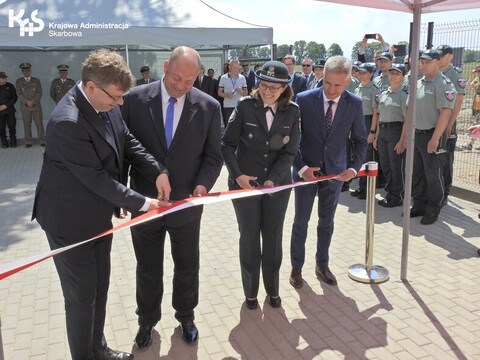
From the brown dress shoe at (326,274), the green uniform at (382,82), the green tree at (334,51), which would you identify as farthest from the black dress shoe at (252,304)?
the green tree at (334,51)

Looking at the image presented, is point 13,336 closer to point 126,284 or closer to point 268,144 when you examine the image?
point 126,284

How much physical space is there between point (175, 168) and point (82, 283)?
0.98m

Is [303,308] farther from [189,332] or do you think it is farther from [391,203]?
[391,203]

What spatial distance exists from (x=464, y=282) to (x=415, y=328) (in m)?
1.14

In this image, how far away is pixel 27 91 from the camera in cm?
1284

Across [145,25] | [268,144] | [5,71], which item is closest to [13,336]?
[268,144]

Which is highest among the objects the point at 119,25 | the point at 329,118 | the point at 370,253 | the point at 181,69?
the point at 119,25

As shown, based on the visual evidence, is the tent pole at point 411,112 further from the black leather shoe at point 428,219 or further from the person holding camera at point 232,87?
the person holding camera at point 232,87

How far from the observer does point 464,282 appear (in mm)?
4320

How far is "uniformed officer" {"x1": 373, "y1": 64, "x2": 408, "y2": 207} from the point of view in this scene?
6.49 m

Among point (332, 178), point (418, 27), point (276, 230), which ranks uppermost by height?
point (418, 27)

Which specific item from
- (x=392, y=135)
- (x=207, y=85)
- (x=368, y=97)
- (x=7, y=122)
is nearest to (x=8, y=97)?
(x=7, y=122)

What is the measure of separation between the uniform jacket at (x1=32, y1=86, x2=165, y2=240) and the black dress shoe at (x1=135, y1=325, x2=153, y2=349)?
104 cm

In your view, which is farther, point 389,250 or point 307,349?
point 389,250
